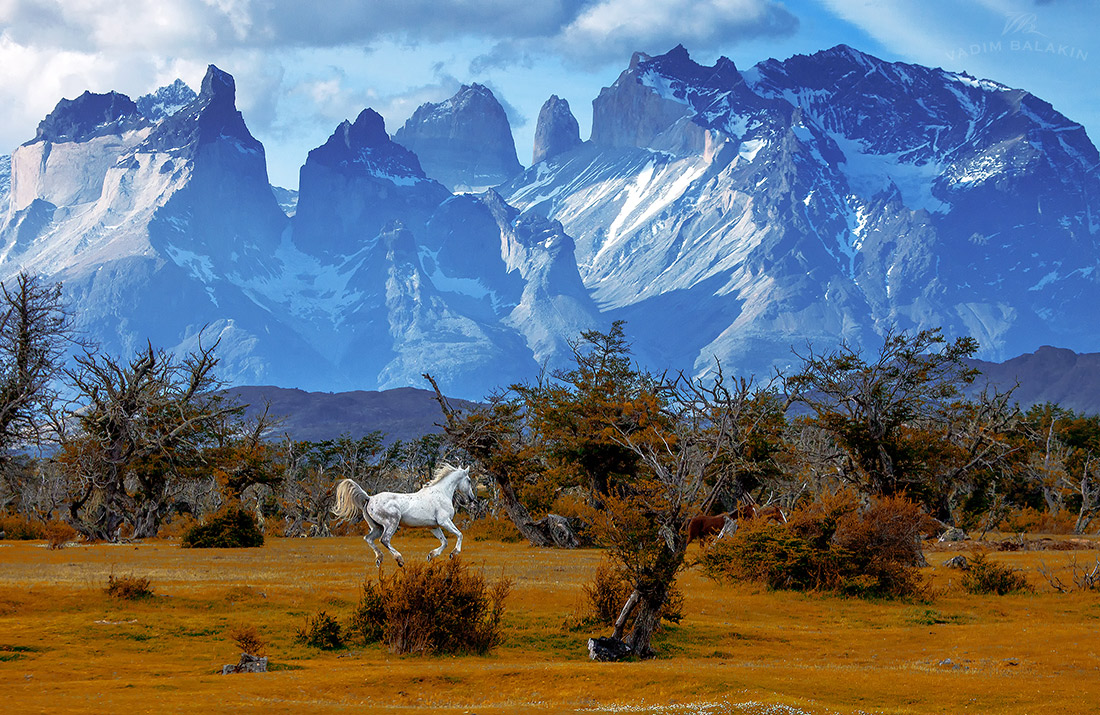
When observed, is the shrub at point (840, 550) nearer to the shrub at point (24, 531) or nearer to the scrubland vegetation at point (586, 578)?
the scrubland vegetation at point (586, 578)

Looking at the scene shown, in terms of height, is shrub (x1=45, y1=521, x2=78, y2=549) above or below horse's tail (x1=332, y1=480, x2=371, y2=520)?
below

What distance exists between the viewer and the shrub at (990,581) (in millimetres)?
28516

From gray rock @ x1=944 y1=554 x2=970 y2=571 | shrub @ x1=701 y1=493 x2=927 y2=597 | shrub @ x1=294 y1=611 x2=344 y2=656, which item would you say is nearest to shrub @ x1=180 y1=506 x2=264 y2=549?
shrub @ x1=701 y1=493 x2=927 y2=597

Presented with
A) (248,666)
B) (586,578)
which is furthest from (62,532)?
(248,666)

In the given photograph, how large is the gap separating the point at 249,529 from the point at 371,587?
79.0ft

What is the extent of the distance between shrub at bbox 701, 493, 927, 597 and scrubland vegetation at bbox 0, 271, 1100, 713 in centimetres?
7

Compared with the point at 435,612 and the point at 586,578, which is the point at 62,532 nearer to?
the point at 586,578

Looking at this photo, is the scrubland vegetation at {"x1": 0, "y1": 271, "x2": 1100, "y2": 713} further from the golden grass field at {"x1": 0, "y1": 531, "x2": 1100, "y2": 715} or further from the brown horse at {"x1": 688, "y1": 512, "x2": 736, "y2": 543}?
the brown horse at {"x1": 688, "y1": 512, "x2": 736, "y2": 543}

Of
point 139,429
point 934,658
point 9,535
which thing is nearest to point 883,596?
point 934,658

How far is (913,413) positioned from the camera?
1363 inches

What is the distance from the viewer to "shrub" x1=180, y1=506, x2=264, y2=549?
3984 centimetres

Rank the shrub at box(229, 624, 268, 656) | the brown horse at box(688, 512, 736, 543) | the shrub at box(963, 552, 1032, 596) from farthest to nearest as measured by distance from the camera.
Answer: the brown horse at box(688, 512, 736, 543) < the shrub at box(963, 552, 1032, 596) < the shrub at box(229, 624, 268, 656)

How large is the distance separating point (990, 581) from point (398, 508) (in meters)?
16.7

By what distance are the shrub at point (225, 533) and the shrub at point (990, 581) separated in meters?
27.1
